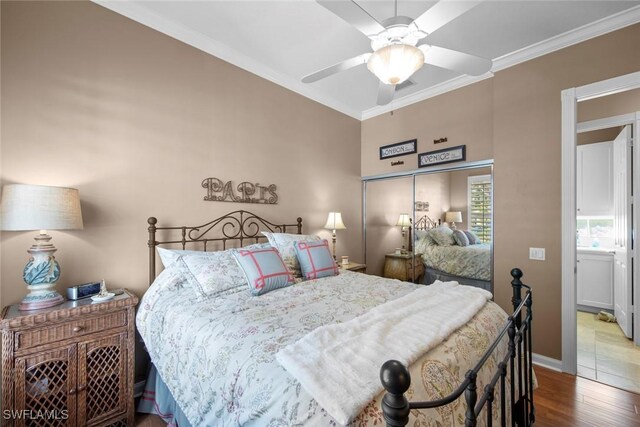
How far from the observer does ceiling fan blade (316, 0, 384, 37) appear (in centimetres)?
145

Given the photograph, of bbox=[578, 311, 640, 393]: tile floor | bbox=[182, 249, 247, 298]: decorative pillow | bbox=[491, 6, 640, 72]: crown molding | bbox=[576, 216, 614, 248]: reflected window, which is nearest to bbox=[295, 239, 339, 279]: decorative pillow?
bbox=[182, 249, 247, 298]: decorative pillow

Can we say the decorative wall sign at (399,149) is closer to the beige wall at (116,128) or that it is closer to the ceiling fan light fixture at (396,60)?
the beige wall at (116,128)

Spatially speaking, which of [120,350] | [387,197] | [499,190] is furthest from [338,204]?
[120,350]

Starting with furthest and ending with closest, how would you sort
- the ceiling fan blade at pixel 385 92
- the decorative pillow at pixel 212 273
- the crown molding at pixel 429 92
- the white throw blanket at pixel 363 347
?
the crown molding at pixel 429 92
the ceiling fan blade at pixel 385 92
the decorative pillow at pixel 212 273
the white throw blanket at pixel 363 347

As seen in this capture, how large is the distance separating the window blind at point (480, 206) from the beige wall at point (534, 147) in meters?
0.13

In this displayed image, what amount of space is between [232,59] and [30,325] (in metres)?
2.69

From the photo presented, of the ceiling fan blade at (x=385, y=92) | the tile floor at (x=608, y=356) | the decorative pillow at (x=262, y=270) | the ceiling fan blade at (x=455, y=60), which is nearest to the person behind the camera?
the ceiling fan blade at (x=455, y=60)

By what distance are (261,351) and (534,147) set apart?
311 centimetres

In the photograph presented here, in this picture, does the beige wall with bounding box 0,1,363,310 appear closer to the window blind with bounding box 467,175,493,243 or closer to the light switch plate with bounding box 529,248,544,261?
the window blind with bounding box 467,175,493,243

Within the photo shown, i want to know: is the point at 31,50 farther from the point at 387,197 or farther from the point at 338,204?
the point at 387,197

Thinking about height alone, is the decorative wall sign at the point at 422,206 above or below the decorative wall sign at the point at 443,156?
below

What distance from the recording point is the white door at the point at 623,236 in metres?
3.04

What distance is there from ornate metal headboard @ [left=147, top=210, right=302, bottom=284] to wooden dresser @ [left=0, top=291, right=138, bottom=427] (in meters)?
0.54

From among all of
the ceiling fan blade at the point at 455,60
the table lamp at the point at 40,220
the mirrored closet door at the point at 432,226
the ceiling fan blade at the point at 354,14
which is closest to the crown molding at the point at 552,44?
the mirrored closet door at the point at 432,226
